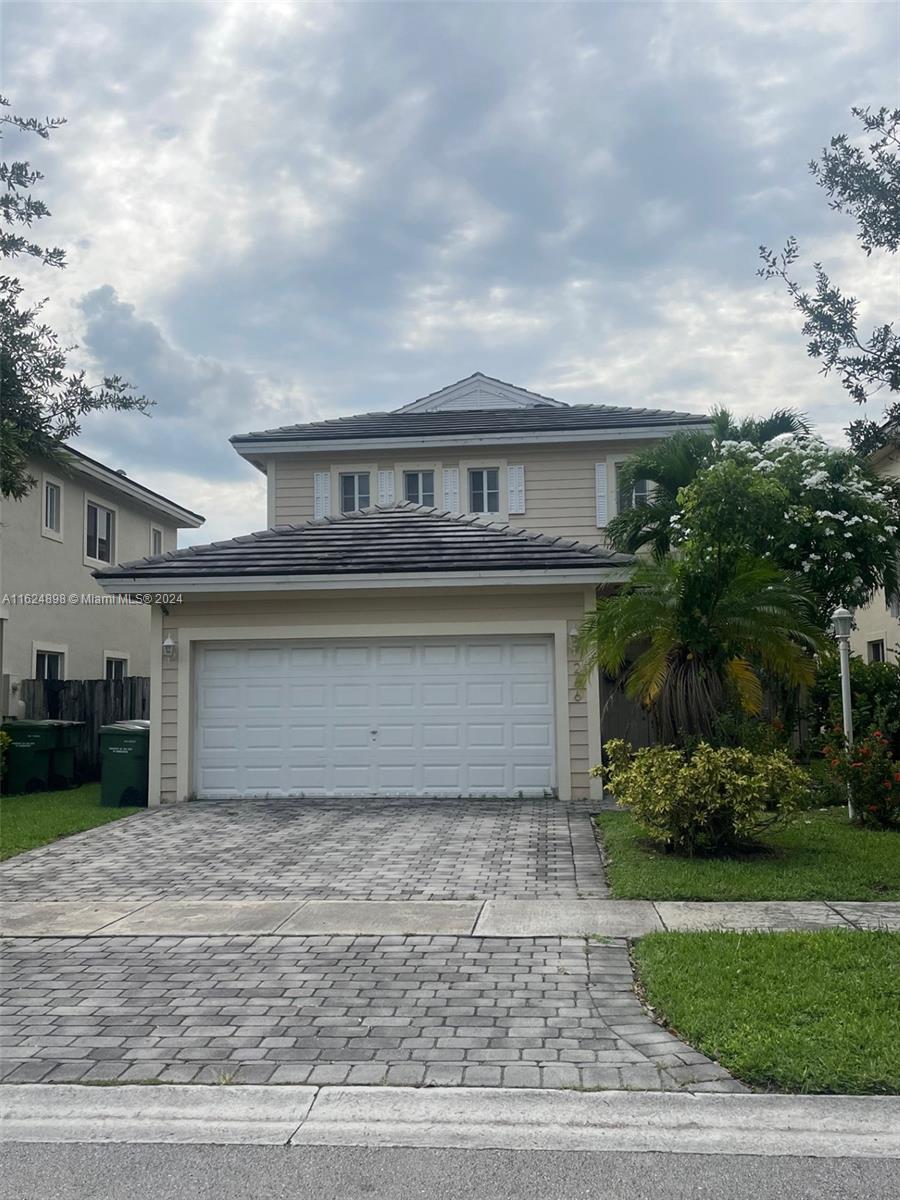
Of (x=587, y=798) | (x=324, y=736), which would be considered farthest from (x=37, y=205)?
(x=587, y=798)

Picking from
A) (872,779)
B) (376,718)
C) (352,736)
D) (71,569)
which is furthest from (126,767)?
(872,779)

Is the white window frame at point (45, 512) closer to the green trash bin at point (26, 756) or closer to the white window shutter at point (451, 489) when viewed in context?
the green trash bin at point (26, 756)

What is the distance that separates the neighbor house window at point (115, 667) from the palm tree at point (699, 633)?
1630 centimetres

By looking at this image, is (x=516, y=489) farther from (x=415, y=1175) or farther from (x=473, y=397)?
(x=415, y=1175)

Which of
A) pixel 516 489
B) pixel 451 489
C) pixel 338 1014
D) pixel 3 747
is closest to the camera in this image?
pixel 338 1014

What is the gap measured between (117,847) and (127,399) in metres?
6.00

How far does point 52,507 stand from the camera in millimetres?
20781

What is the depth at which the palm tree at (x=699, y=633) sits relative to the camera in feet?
32.5

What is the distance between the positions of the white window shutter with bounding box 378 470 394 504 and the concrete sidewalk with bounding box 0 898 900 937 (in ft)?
45.6

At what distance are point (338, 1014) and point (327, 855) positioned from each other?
15.0 ft

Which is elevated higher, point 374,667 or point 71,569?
point 71,569

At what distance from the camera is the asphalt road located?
3713 mm

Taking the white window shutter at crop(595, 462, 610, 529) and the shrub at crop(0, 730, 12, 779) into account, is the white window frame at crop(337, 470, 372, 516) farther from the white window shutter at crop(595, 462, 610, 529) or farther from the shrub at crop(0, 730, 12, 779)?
the shrub at crop(0, 730, 12, 779)

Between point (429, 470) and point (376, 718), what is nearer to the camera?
point (376, 718)
